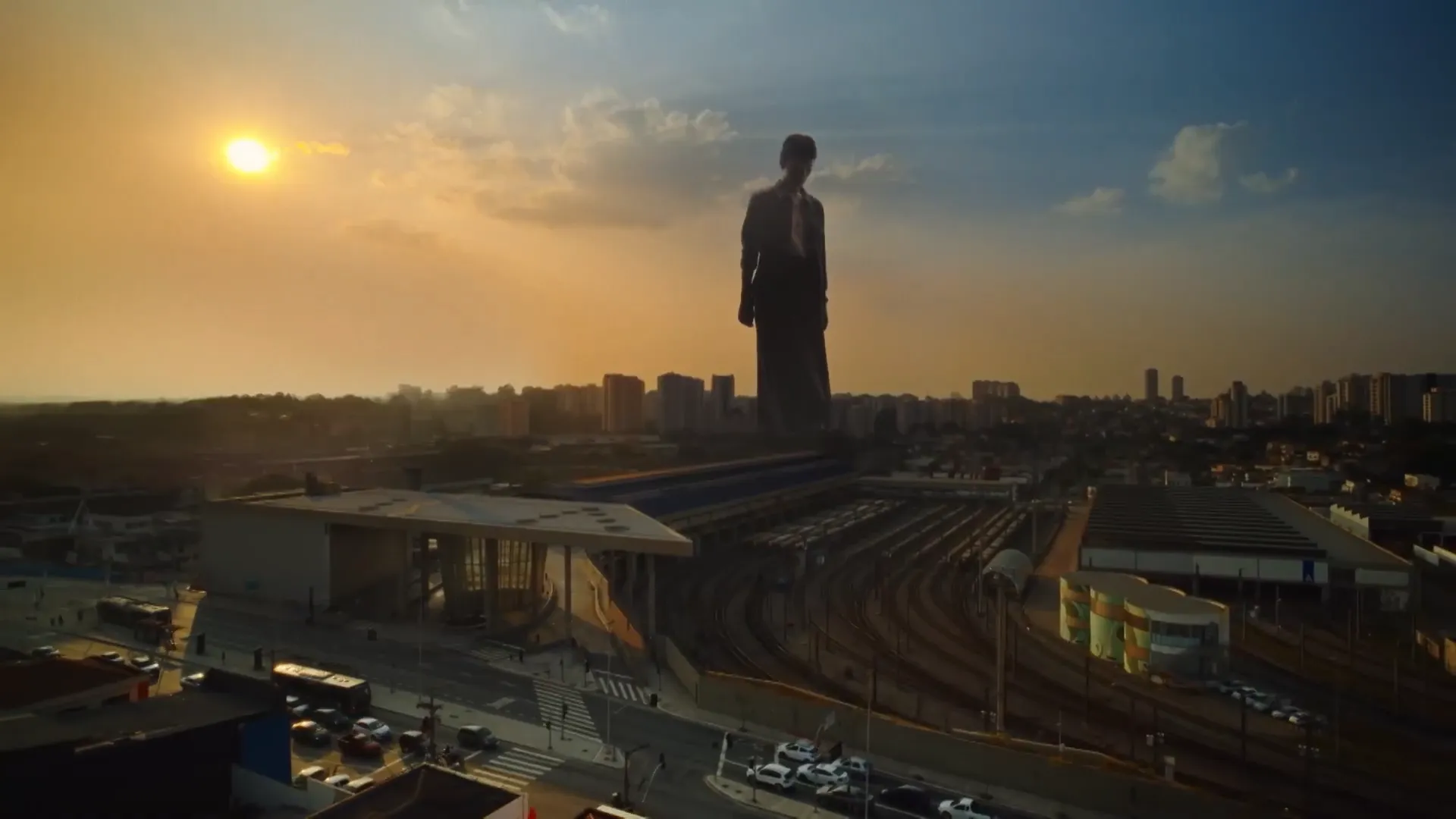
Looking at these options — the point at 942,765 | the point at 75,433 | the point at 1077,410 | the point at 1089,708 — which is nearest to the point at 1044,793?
the point at 942,765

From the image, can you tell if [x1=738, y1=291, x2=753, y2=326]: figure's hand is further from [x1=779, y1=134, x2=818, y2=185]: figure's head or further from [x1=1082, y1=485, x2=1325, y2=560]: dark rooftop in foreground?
[x1=1082, y1=485, x2=1325, y2=560]: dark rooftop in foreground

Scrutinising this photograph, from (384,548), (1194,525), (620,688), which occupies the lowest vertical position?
(620,688)

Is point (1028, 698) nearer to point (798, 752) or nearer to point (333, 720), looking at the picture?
point (798, 752)

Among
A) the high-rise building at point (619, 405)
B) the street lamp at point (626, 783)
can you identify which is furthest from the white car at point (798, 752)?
the high-rise building at point (619, 405)

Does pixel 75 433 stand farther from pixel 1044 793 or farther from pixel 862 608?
pixel 1044 793

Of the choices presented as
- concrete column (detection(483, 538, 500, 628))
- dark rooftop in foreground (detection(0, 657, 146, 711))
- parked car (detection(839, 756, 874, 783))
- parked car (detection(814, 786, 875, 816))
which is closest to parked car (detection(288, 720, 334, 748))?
dark rooftop in foreground (detection(0, 657, 146, 711))

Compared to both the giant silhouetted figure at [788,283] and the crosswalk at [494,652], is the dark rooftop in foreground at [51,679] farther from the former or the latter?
the giant silhouetted figure at [788,283]

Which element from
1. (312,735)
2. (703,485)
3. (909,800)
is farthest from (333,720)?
A: (703,485)
